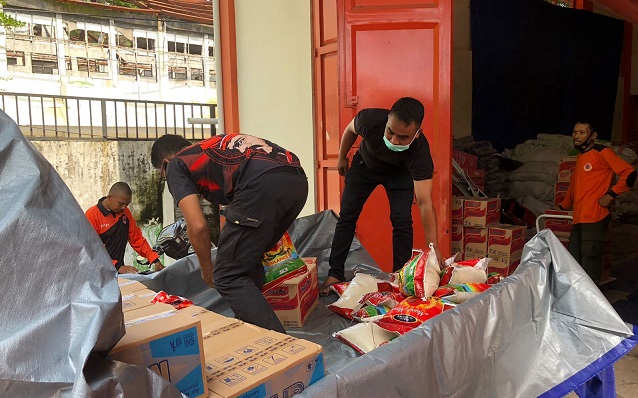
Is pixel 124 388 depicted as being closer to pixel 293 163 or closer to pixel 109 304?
pixel 109 304

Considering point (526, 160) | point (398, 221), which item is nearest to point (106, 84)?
point (398, 221)

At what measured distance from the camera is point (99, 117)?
15.8 feet

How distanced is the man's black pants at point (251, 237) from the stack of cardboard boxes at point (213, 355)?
1.57ft

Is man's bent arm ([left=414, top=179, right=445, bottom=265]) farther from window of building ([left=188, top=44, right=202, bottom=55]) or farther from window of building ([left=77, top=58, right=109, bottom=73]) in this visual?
window of building ([left=188, top=44, right=202, bottom=55])

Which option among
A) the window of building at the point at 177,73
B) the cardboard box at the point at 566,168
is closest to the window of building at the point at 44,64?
the window of building at the point at 177,73

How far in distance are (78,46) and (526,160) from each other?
4612mm

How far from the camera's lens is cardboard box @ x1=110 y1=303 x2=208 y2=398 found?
37.8 inches

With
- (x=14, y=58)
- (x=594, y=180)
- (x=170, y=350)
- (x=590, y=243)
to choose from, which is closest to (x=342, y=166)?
(x=594, y=180)

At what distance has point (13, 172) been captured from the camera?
87 cm

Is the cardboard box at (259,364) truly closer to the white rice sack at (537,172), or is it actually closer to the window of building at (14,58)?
the window of building at (14,58)

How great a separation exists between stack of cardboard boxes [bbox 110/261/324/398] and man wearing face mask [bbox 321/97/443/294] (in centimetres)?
133

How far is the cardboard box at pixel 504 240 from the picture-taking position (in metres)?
3.84

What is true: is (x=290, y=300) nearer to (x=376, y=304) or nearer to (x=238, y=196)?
(x=376, y=304)

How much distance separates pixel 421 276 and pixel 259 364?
1.11 metres
